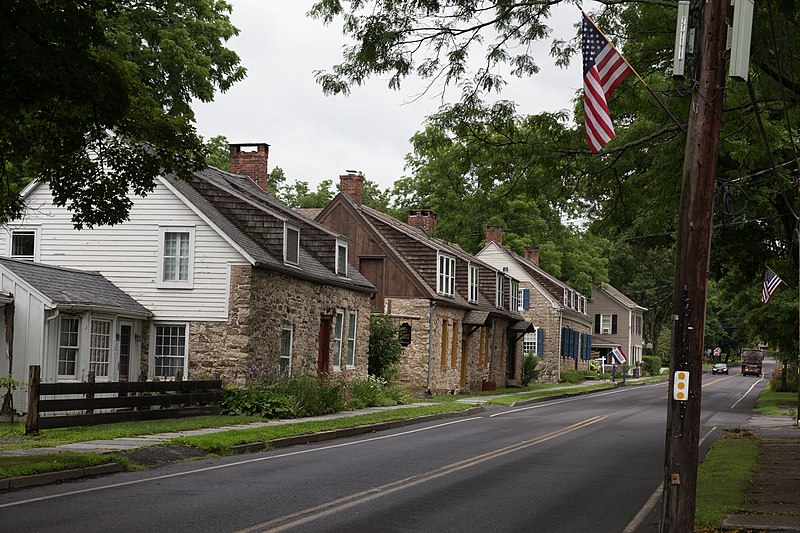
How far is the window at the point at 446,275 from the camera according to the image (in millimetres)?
41906

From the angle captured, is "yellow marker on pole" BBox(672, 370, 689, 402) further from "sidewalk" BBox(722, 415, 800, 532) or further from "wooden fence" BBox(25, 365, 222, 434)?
"wooden fence" BBox(25, 365, 222, 434)

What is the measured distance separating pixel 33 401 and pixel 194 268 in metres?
9.08

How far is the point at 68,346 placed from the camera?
23766mm

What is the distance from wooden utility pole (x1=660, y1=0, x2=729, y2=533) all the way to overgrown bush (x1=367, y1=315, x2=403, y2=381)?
2795 cm

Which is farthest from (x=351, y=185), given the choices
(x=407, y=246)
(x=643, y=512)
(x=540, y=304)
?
(x=643, y=512)

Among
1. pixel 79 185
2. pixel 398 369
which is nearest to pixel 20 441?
pixel 79 185

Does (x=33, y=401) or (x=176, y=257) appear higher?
(x=176, y=257)

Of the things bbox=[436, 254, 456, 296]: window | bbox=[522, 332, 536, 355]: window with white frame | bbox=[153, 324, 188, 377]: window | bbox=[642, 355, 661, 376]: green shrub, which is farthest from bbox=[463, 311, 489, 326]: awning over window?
bbox=[642, 355, 661, 376]: green shrub

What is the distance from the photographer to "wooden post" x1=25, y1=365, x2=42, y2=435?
1806 centimetres

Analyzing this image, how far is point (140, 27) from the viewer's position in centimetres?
3459

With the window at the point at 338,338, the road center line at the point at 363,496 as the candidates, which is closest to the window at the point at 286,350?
the window at the point at 338,338

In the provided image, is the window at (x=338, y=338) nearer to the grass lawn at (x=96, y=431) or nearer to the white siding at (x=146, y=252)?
the white siding at (x=146, y=252)

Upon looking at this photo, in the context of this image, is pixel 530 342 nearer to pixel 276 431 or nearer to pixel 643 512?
pixel 276 431

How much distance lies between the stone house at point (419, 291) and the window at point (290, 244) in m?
8.66
